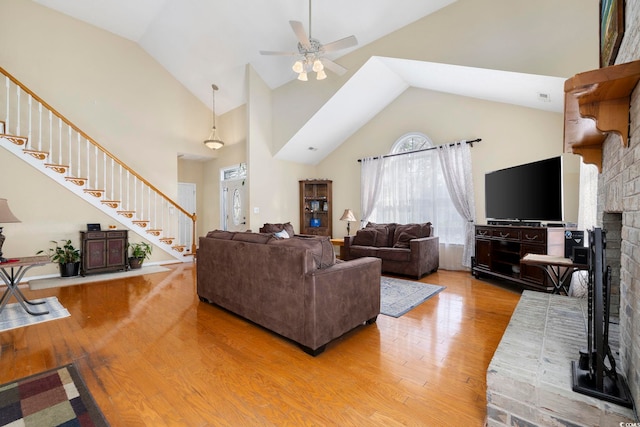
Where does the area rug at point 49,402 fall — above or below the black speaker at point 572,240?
below

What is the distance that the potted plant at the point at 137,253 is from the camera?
5.58 meters

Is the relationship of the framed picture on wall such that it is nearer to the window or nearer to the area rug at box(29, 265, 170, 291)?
the window

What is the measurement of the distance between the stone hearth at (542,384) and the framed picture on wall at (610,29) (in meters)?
1.67

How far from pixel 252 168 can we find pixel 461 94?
4379 millimetres

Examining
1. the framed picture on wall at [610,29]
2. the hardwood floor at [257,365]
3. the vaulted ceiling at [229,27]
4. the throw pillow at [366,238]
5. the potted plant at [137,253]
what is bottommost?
the hardwood floor at [257,365]

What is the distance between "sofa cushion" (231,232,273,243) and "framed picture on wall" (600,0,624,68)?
2619 mm

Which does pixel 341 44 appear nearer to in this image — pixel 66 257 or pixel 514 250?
pixel 514 250

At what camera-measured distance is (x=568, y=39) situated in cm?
287

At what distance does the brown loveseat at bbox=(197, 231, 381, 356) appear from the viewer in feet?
7.29

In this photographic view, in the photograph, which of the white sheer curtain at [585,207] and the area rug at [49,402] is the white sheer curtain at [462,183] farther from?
the area rug at [49,402]

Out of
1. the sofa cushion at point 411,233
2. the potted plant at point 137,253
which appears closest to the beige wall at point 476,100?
the sofa cushion at point 411,233

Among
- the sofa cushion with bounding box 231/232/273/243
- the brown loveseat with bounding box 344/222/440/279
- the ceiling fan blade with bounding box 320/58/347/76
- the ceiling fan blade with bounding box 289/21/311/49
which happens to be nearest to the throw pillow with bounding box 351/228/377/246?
the brown loveseat with bounding box 344/222/440/279

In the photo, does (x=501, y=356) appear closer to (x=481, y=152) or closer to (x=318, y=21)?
(x=481, y=152)

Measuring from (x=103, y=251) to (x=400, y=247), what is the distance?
5481mm
